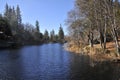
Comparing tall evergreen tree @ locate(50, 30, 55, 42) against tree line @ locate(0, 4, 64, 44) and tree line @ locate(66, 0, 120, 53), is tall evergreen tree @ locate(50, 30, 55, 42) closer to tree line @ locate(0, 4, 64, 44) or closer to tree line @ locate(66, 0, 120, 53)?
tree line @ locate(0, 4, 64, 44)

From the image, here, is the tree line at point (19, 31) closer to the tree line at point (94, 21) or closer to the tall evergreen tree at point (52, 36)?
the tall evergreen tree at point (52, 36)

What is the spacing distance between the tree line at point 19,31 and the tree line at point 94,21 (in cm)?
5319

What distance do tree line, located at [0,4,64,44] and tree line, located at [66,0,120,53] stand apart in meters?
53.2

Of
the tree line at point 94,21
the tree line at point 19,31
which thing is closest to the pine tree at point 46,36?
the tree line at point 19,31

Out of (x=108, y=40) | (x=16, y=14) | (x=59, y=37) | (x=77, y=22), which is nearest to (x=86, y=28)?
(x=77, y=22)

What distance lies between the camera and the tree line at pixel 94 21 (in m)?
37.6

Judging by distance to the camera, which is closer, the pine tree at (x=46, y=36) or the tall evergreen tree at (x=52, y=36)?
the pine tree at (x=46, y=36)

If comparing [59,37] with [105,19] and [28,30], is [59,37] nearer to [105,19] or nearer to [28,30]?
[28,30]

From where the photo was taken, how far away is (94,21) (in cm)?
5028

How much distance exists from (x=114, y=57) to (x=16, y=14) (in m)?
115

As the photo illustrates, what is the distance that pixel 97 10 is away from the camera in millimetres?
44000

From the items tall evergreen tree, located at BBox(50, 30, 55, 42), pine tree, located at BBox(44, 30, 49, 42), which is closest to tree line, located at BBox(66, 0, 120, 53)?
pine tree, located at BBox(44, 30, 49, 42)

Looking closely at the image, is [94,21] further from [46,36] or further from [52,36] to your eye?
[52,36]

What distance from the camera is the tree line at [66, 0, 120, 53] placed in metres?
37.6
